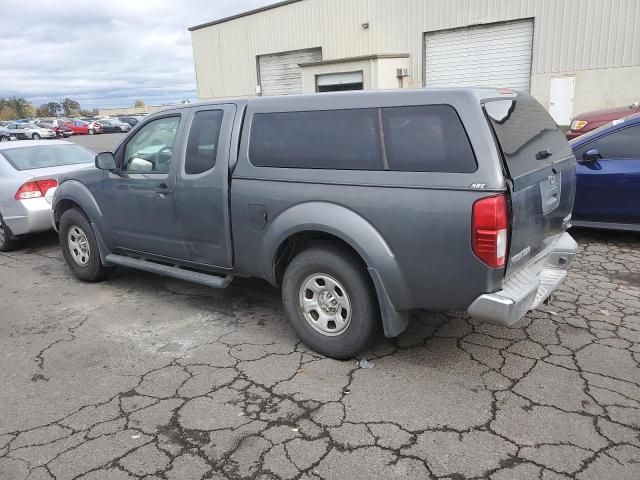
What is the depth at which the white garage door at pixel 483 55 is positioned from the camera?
17.3 metres

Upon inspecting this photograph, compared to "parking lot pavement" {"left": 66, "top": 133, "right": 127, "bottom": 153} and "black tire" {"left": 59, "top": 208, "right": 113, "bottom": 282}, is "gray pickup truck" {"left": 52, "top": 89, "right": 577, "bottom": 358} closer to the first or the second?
"black tire" {"left": 59, "top": 208, "right": 113, "bottom": 282}

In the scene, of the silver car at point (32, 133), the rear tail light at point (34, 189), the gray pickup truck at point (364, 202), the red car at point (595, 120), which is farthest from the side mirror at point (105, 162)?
the silver car at point (32, 133)

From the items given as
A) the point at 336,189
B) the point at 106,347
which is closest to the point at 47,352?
the point at 106,347

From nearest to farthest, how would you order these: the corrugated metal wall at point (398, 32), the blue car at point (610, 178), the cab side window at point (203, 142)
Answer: the cab side window at point (203, 142), the blue car at point (610, 178), the corrugated metal wall at point (398, 32)

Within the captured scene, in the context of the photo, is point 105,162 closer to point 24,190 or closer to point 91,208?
point 91,208

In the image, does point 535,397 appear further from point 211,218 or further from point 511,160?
point 211,218

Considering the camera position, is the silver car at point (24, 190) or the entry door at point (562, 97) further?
the entry door at point (562, 97)

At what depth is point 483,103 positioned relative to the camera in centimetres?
316

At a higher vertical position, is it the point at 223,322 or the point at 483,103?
the point at 483,103

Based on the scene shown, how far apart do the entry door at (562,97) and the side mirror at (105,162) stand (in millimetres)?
15684

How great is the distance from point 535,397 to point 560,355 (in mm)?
654

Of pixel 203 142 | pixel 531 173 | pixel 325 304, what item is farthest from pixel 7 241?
pixel 531 173

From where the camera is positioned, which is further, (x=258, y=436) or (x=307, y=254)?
(x=307, y=254)

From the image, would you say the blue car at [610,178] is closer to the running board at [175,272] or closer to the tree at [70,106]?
the running board at [175,272]
